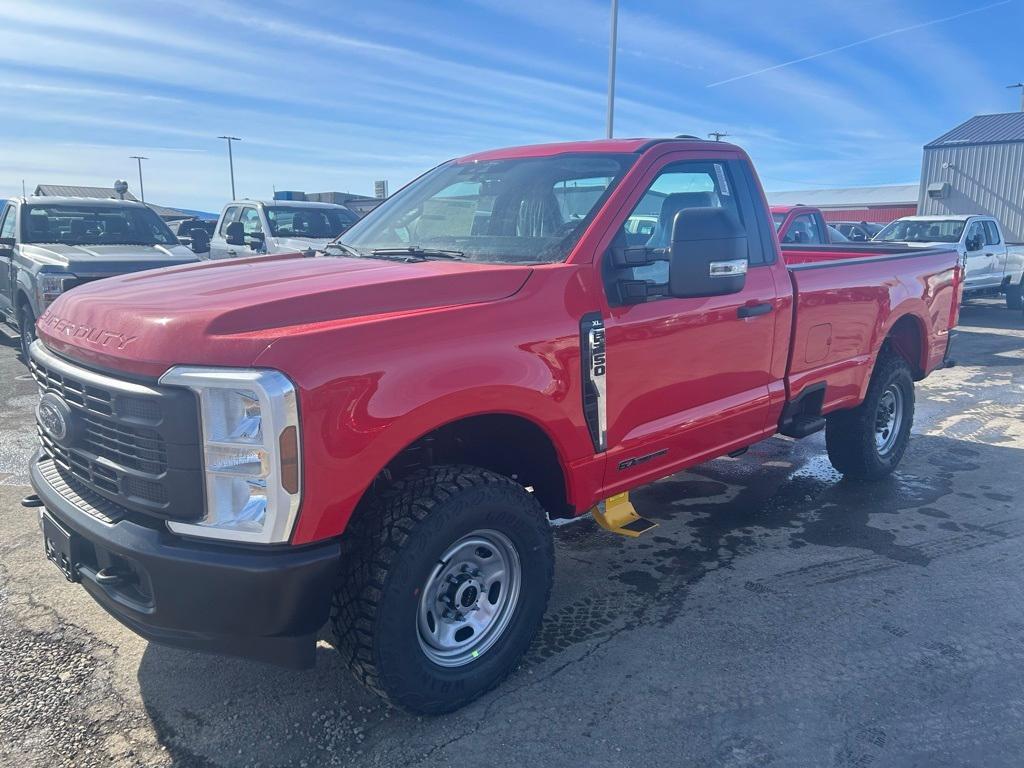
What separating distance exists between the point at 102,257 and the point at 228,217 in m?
5.39

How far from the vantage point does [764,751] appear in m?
2.65

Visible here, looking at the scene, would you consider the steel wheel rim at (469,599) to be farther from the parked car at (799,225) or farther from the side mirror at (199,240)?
the parked car at (799,225)

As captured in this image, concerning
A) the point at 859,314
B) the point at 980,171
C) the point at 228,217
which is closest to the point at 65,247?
the point at 228,217

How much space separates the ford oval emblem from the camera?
267cm

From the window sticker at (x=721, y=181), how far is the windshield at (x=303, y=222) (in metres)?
8.63

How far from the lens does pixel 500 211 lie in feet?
12.0

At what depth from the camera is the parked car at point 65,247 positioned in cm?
770

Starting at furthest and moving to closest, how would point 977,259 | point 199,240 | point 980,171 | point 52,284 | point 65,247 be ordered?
point 980,171
point 977,259
point 199,240
point 65,247
point 52,284

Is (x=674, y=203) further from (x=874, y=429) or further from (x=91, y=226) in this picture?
(x=91, y=226)

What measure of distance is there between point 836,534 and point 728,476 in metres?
1.18

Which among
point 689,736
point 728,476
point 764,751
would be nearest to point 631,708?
point 689,736

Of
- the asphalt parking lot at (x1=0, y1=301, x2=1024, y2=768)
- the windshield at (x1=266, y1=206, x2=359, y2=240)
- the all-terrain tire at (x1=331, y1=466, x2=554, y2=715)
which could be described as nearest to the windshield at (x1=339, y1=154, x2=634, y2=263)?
the all-terrain tire at (x1=331, y1=466, x2=554, y2=715)

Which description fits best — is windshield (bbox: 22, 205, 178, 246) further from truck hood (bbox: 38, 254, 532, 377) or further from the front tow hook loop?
the front tow hook loop

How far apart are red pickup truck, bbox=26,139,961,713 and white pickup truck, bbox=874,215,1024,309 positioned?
13.0 meters
